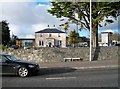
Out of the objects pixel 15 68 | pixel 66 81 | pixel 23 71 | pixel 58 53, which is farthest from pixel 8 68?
pixel 58 53

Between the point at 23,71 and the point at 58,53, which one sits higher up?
the point at 58,53

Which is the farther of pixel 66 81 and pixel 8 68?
pixel 8 68

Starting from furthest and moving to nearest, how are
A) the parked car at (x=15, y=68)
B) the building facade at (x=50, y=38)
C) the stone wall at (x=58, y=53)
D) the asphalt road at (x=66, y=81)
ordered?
the building facade at (x=50, y=38), the stone wall at (x=58, y=53), the parked car at (x=15, y=68), the asphalt road at (x=66, y=81)

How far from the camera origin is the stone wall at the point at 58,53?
1107 inches

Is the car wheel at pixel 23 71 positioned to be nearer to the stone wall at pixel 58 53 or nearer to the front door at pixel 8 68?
the front door at pixel 8 68

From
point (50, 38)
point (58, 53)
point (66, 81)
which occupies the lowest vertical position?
point (66, 81)

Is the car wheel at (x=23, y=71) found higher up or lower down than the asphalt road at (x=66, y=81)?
higher up

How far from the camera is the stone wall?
28125mm

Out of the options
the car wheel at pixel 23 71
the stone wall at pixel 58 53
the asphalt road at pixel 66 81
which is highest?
the stone wall at pixel 58 53

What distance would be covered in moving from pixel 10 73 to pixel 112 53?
1533 centimetres

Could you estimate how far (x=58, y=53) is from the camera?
2825cm

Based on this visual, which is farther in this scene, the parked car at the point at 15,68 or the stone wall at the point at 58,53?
the stone wall at the point at 58,53

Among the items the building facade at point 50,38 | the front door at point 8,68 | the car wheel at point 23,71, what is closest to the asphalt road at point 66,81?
the car wheel at point 23,71

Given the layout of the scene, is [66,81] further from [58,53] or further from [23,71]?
[58,53]
